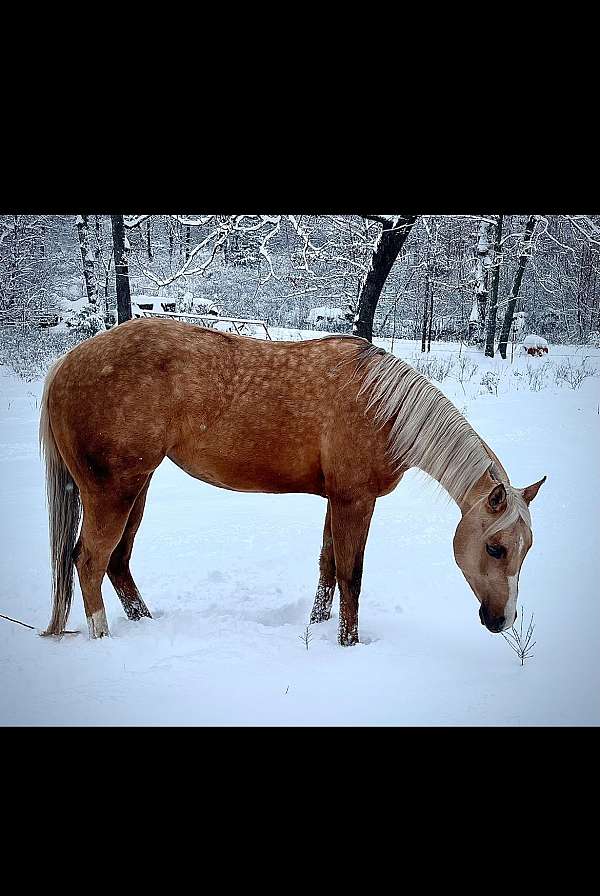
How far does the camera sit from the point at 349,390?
87.0 inches

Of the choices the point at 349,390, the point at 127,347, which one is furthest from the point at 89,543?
the point at 349,390

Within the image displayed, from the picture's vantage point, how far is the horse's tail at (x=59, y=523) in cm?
227

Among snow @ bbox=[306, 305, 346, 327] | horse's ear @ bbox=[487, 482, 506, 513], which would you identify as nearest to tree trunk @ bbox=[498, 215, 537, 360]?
snow @ bbox=[306, 305, 346, 327]

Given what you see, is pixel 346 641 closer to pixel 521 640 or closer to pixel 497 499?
pixel 521 640

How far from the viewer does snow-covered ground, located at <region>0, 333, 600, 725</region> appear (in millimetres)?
2129

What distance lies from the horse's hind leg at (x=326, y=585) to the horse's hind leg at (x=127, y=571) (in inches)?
29.3

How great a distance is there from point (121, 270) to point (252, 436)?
1.23m

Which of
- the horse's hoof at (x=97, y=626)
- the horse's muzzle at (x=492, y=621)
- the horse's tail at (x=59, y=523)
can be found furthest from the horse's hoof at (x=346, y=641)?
the horse's tail at (x=59, y=523)

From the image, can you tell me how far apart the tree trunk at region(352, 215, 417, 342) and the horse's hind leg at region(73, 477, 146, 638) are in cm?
149

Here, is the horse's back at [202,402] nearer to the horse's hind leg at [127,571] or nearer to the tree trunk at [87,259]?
the horse's hind leg at [127,571]

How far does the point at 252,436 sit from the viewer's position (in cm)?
222

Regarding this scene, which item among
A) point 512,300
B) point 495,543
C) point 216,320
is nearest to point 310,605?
point 495,543

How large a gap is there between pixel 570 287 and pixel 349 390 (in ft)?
4.38
